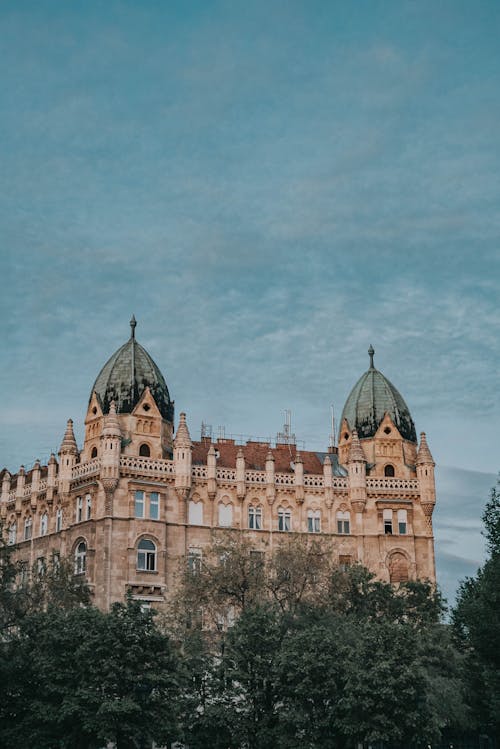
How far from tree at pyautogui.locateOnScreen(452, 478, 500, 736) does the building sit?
2395cm

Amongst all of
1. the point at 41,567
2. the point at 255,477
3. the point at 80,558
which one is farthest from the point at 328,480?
the point at 41,567

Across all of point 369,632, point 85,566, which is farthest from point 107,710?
point 85,566

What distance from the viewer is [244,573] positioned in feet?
233

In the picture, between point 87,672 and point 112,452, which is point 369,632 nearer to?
point 87,672

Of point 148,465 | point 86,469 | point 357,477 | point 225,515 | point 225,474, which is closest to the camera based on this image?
point 148,465

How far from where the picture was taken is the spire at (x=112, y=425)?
8688cm

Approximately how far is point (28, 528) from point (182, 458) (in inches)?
707

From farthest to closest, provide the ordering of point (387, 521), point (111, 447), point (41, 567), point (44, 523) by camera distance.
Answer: point (44, 523) → point (387, 521) → point (41, 567) → point (111, 447)

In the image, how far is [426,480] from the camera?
9531 centimetres

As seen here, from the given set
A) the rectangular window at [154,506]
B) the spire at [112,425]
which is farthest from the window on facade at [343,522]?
the spire at [112,425]

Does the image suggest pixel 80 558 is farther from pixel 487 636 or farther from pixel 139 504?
pixel 487 636

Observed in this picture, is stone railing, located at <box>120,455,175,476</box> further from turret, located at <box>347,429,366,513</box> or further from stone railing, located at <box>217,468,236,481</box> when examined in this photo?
turret, located at <box>347,429,366,513</box>

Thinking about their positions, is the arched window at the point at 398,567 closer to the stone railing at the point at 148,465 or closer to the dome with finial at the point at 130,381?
the stone railing at the point at 148,465

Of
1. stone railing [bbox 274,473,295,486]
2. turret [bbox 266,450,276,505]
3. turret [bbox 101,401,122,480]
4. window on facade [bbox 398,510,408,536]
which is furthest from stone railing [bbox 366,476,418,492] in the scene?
turret [bbox 101,401,122,480]
